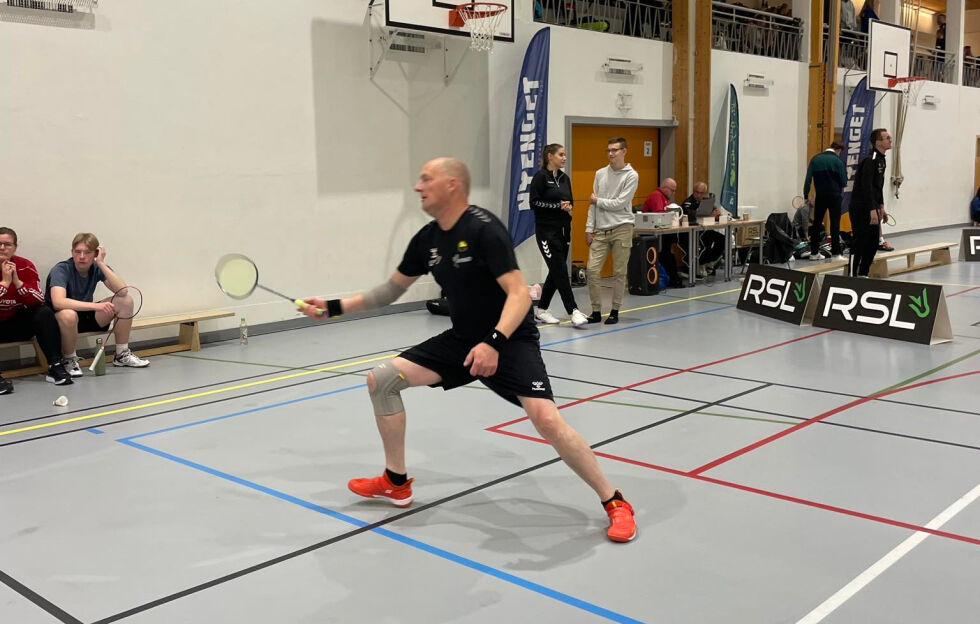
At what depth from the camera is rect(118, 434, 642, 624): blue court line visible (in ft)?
10.3

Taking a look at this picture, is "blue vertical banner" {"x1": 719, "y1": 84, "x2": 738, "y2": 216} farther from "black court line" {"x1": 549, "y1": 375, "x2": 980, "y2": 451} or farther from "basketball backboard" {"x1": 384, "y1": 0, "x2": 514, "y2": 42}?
"black court line" {"x1": 549, "y1": 375, "x2": 980, "y2": 451}

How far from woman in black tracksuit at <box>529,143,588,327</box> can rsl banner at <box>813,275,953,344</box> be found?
2535 mm

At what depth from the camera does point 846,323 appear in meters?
8.71

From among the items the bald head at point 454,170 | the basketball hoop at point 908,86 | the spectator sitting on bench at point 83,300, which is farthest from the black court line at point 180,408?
the basketball hoop at point 908,86

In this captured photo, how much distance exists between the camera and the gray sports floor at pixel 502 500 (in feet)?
10.6

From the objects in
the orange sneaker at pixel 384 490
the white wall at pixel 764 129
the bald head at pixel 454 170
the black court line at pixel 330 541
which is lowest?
the black court line at pixel 330 541

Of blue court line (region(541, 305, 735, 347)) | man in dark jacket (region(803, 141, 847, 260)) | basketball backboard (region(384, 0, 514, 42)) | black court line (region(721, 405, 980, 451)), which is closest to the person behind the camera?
black court line (region(721, 405, 980, 451))

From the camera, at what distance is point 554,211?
30.0 ft

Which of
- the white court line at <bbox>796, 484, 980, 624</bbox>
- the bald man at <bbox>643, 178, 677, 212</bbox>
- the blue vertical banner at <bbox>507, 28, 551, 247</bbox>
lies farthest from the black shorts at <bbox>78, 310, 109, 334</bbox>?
the bald man at <bbox>643, 178, 677, 212</bbox>

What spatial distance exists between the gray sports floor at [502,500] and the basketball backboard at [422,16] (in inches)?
169

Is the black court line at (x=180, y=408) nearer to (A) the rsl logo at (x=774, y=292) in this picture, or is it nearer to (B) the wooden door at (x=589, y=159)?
(A) the rsl logo at (x=774, y=292)

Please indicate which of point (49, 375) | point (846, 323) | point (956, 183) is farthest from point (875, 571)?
point (956, 183)

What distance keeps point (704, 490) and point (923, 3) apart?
2671 centimetres

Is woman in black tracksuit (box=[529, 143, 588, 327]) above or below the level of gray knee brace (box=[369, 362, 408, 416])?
above
